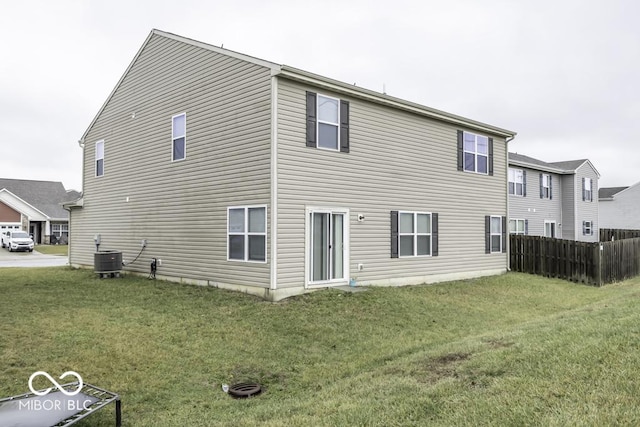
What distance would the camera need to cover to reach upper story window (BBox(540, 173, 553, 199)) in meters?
Answer: 25.6

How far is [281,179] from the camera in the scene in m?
10.4

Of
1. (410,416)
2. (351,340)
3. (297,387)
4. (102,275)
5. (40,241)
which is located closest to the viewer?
(410,416)

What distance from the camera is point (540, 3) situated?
13453 millimetres

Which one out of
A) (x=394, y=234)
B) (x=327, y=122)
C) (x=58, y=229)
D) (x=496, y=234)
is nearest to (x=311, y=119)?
(x=327, y=122)

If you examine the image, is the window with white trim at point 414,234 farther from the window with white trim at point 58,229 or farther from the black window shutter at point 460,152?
the window with white trim at point 58,229

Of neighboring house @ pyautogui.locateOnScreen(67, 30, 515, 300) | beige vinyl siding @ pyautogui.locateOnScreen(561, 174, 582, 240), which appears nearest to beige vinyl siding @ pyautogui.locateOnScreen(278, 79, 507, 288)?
neighboring house @ pyautogui.locateOnScreen(67, 30, 515, 300)

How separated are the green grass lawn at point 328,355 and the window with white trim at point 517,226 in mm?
10901

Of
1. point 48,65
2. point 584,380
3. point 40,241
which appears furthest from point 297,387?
point 40,241

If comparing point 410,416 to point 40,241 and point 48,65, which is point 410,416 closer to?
point 48,65

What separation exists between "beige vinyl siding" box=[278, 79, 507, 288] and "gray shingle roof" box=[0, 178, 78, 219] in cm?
3964

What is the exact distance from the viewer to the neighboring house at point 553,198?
77.2 feet

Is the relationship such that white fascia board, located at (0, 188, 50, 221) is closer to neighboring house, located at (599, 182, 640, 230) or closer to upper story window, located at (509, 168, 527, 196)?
upper story window, located at (509, 168, 527, 196)

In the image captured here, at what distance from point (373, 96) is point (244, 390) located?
8776 mm

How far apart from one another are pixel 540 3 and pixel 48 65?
17931 mm
